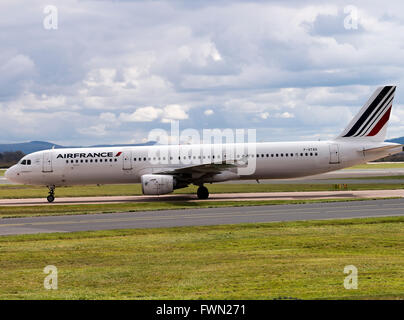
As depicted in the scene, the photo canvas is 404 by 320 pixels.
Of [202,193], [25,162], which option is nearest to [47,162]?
[25,162]

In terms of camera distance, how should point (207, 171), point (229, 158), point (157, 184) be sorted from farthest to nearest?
point (229, 158) < point (207, 171) < point (157, 184)

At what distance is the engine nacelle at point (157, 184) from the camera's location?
125ft

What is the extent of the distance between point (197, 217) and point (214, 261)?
12210 millimetres

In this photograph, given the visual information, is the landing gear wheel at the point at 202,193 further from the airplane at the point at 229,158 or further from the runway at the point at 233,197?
the runway at the point at 233,197

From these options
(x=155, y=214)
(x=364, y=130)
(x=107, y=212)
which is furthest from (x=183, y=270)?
(x=364, y=130)

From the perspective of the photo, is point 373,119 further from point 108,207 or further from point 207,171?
point 108,207

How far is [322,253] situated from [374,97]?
94.0ft

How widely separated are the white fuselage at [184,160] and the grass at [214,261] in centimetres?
1748

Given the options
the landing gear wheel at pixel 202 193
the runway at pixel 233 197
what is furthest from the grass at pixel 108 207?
the landing gear wheel at pixel 202 193

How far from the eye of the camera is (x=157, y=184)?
38125 mm

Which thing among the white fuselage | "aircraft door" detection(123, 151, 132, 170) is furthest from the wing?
"aircraft door" detection(123, 151, 132, 170)

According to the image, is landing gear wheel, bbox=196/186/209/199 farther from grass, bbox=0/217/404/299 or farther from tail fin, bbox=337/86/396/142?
grass, bbox=0/217/404/299

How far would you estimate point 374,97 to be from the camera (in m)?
42.4

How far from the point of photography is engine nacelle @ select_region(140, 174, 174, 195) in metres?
38.2
